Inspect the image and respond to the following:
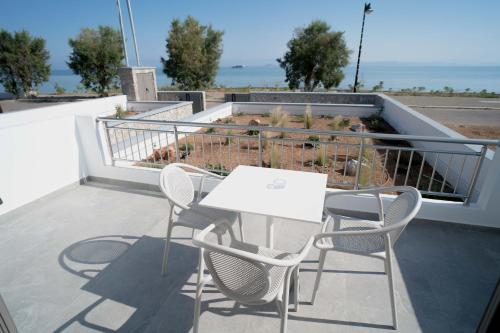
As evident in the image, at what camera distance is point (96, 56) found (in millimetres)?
18781

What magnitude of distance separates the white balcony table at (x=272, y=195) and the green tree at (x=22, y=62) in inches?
1074

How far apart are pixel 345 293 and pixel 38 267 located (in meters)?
2.85

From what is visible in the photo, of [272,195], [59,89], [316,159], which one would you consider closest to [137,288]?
[272,195]

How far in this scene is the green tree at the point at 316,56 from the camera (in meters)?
19.3

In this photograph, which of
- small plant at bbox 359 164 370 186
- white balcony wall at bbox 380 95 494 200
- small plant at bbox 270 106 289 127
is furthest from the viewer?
small plant at bbox 270 106 289 127

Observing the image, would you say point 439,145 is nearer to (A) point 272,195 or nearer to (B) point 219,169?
(B) point 219,169

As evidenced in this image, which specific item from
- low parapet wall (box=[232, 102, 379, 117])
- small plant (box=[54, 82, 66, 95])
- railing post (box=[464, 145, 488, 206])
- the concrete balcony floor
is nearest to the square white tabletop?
the concrete balcony floor

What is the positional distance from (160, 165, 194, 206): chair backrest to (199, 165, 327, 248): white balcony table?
45 centimetres

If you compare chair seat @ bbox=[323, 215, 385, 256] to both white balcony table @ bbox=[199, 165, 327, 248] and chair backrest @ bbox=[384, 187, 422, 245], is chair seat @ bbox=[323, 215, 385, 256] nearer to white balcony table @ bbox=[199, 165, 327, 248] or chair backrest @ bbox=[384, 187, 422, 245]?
chair backrest @ bbox=[384, 187, 422, 245]

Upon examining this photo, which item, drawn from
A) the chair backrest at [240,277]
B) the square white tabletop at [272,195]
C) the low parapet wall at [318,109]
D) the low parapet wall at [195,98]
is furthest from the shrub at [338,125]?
the low parapet wall at [195,98]

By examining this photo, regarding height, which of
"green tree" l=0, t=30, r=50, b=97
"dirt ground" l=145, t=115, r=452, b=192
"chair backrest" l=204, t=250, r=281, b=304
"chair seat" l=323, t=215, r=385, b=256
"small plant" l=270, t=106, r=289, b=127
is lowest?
"dirt ground" l=145, t=115, r=452, b=192

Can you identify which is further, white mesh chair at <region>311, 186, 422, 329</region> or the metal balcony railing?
the metal balcony railing

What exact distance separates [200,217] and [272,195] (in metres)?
0.68

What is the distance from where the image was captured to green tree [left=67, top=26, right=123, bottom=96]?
18.4 meters
